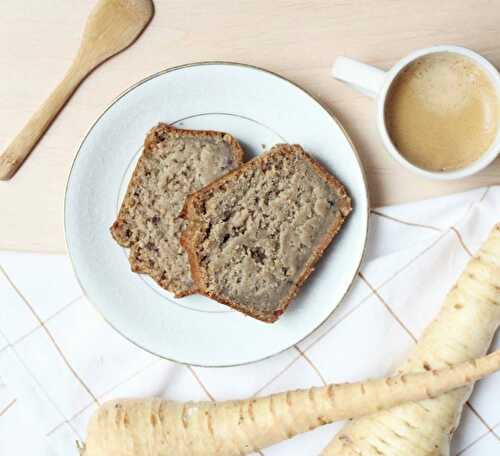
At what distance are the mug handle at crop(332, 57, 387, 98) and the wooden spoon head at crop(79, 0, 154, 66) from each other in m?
0.42

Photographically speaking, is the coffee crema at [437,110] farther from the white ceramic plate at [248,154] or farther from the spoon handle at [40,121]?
the spoon handle at [40,121]

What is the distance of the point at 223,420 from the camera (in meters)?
1.63

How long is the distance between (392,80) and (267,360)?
2.11 ft

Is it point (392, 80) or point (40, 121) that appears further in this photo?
point (40, 121)

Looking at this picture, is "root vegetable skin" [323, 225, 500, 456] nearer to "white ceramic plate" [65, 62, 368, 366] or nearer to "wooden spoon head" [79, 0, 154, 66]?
"white ceramic plate" [65, 62, 368, 366]

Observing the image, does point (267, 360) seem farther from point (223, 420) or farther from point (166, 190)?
point (166, 190)

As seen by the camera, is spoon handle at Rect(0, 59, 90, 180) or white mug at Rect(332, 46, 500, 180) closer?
white mug at Rect(332, 46, 500, 180)

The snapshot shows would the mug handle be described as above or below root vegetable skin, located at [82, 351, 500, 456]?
above

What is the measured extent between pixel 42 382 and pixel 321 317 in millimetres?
623

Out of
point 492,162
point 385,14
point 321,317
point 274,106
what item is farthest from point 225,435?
point 385,14

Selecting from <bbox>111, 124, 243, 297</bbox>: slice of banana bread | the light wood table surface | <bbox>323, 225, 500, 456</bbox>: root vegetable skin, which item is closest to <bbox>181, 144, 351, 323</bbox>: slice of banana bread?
<bbox>111, 124, 243, 297</bbox>: slice of banana bread

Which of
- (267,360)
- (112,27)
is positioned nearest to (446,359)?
(267,360)

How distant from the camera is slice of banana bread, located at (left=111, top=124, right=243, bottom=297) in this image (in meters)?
1.62

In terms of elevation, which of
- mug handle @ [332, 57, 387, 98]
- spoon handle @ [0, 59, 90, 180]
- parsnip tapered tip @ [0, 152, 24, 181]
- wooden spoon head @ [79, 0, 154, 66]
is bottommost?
parsnip tapered tip @ [0, 152, 24, 181]
